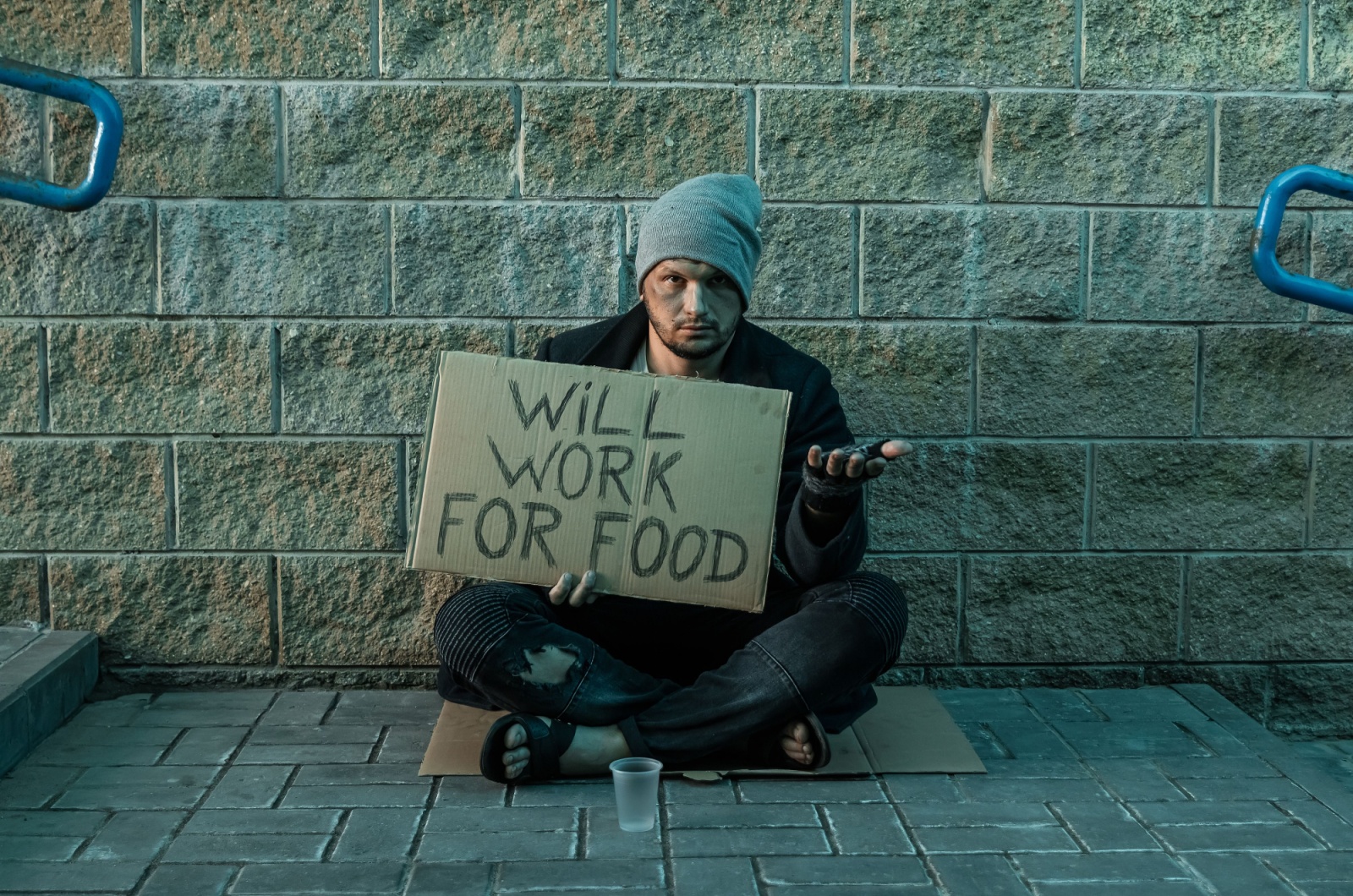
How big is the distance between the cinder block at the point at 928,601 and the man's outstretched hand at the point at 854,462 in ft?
3.63

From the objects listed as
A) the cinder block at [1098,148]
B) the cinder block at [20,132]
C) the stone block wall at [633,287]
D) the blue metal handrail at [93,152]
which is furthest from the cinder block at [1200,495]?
the cinder block at [20,132]

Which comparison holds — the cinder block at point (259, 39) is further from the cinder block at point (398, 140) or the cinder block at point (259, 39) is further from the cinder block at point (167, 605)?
the cinder block at point (167, 605)

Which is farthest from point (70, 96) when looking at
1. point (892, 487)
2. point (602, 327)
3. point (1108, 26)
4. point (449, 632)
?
point (1108, 26)

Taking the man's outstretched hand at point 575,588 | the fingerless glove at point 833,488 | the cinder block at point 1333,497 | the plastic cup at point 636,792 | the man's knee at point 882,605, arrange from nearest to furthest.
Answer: the plastic cup at point 636,792, the fingerless glove at point 833,488, the man's outstretched hand at point 575,588, the man's knee at point 882,605, the cinder block at point 1333,497

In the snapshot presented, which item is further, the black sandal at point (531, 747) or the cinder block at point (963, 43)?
the cinder block at point (963, 43)

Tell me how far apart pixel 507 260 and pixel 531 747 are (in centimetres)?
141

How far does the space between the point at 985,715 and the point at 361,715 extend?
1.65m

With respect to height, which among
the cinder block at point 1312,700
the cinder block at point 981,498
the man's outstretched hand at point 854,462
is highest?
the man's outstretched hand at point 854,462

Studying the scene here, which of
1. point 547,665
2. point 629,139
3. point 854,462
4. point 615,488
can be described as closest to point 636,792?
point 547,665

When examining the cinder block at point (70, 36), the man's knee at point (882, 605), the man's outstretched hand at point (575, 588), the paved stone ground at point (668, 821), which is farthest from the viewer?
the cinder block at point (70, 36)

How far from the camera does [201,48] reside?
3.61 metres

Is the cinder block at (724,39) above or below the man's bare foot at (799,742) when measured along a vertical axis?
above

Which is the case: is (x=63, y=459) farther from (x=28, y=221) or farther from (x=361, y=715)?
(x=361, y=715)

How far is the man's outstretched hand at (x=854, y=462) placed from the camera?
2.62m
